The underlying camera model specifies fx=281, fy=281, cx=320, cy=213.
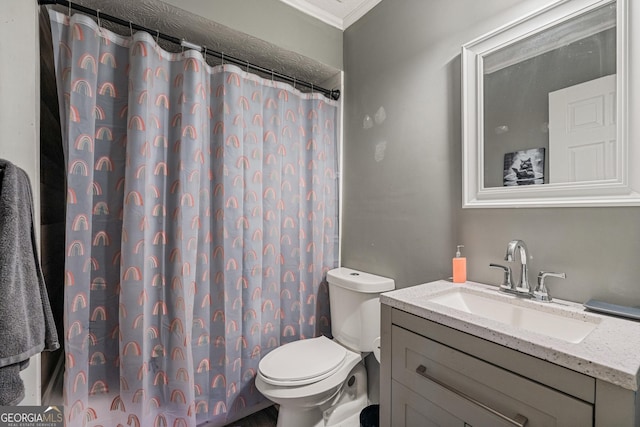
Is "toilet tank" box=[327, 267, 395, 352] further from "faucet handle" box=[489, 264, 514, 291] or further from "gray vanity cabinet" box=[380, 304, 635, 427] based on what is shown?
"faucet handle" box=[489, 264, 514, 291]

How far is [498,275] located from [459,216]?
0.98 feet

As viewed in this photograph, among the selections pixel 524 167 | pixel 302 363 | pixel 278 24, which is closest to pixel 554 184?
pixel 524 167

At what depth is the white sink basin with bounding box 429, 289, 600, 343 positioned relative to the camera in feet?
2.91

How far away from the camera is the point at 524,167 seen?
1.12 metres

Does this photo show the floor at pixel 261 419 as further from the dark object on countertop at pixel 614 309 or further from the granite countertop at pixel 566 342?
the dark object on countertop at pixel 614 309

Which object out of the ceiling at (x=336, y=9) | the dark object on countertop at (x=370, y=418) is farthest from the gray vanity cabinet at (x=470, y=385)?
the ceiling at (x=336, y=9)

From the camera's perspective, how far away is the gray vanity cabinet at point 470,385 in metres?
0.63

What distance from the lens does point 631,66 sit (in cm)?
88

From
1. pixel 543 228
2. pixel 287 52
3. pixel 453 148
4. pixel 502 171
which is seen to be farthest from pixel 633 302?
pixel 287 52

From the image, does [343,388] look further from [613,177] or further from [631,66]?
[631,66]

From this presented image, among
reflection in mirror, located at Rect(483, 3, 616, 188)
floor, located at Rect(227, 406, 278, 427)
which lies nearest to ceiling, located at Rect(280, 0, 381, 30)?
reflection in mirror, located at Rect(483, 3, 616, 188)

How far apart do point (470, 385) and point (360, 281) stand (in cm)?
81

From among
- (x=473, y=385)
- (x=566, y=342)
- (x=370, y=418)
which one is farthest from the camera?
(x=370, y=418)

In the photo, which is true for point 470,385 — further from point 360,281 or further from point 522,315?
point 360,281
